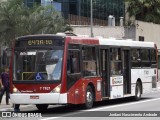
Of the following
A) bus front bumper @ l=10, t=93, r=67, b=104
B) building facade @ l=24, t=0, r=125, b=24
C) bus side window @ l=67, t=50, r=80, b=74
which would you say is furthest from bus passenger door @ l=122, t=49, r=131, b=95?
building facade @ l=24, t=0, r=125, b=24

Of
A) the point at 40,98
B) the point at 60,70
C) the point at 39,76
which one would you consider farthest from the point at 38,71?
the point at 40,98

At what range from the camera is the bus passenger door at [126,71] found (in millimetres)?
24219

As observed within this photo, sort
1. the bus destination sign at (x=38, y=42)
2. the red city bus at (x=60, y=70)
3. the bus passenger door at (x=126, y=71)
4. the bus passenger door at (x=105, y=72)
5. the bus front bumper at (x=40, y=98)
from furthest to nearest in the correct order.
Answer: the bus passenger door at (x=126, y=71)
the bus passenger door at (x=105, y=72)
the bus destination sign at (x=38, y=42)
the red city bus at (x=60, y=70)
the bus front bumper at (x=40, y=98)

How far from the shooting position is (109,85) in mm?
22562

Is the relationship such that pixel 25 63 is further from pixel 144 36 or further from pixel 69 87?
pixel 144 36

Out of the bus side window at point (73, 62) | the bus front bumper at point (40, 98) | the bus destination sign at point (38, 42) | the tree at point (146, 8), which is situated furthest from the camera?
the tree at point (146, 8)

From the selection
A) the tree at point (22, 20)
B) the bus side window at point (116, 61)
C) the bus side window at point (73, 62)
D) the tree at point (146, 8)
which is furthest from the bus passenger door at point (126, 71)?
the tree at point (146, 8)

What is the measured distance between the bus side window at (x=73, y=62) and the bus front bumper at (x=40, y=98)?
1.03 metres

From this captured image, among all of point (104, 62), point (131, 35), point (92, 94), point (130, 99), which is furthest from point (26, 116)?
point (131, 35)

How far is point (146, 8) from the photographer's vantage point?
58.9 m

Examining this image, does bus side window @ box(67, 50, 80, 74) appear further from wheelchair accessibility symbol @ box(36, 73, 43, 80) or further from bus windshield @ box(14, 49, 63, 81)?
wheelchair accessibility symbol @ box(36, 73, 43, 80)

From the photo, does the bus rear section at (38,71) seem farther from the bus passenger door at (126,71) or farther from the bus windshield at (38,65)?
the bus passenger door at (126,71)

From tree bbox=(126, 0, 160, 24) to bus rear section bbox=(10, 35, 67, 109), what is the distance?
38877 millimetres

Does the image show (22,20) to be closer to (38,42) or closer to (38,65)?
(38,42)
